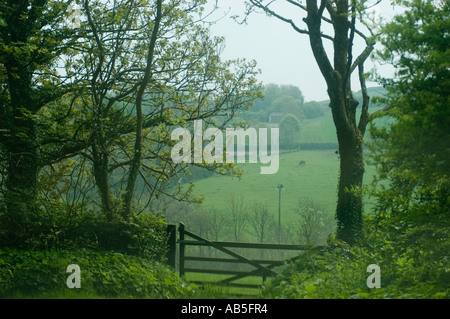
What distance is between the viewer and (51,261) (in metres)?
7.52

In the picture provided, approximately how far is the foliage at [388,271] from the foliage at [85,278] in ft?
5.38

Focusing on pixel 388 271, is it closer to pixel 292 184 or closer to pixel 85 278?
pixel 85 278

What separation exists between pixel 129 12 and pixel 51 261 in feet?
15.6

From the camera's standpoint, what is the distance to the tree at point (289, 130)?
745 inches

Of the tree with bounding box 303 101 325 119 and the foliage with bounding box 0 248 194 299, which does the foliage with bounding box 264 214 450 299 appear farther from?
the tree with bounding box 303 101 325 119

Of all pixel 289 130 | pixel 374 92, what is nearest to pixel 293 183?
pixel 289 130

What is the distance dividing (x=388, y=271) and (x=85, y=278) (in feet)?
14.1

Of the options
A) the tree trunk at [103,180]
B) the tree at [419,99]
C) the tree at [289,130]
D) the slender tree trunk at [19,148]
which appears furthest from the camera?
the tree at [289,130]

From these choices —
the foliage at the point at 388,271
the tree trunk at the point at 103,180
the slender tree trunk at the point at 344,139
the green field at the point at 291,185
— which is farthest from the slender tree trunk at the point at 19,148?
the green field at the point at 291,185

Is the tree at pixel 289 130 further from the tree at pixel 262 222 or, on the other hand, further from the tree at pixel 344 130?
the tree at pixel 262 222

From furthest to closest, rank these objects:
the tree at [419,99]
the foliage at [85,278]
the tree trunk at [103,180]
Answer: the tree trunk at [103,180] < the foliage at [85,278] < the tree at [419,99]

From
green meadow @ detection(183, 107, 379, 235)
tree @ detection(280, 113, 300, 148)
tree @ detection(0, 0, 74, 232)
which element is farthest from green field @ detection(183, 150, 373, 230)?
tree @ detection(0, 0, 74, 232)
